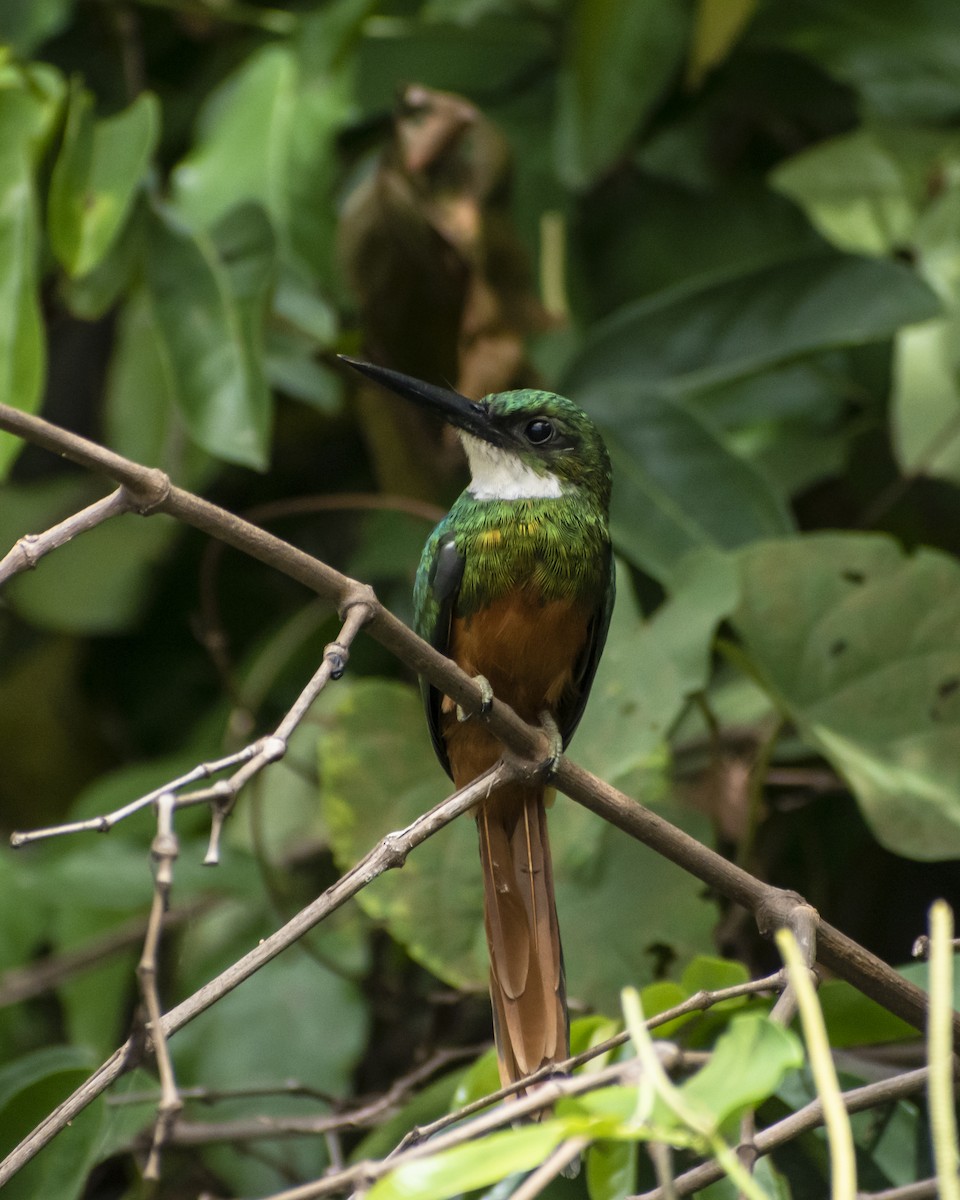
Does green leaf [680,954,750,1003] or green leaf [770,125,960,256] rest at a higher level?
green leaf [770,125,960,256]

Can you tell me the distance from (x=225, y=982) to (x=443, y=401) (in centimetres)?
102

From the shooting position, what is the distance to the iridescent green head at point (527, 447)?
76.7 inches

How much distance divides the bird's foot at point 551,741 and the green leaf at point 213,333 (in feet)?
1.87

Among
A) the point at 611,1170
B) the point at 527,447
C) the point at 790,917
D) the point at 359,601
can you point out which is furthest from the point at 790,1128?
the point at 527,447

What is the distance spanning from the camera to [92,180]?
2.23m

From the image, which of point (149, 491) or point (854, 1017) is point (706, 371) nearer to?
point (854, 1017)

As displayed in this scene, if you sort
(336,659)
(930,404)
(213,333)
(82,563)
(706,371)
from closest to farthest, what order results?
(336,659), (213,333), (930,404), (706,371), (82,563)

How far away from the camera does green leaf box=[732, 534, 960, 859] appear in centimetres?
195

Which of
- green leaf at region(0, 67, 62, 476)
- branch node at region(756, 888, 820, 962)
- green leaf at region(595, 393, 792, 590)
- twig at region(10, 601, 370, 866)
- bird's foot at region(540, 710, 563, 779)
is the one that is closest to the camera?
Answer: twig at region(10, 601, 370, 866)

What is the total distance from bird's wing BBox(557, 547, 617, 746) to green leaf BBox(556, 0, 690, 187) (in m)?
0.92

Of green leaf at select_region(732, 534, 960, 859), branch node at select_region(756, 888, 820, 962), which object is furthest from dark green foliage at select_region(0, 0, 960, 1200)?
branch node at select_region(756, 888, 820, 962)

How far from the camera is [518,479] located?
6.45 ft

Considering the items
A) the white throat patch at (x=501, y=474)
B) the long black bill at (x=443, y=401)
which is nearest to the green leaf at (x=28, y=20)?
the long black bill at (x=443, y=401)

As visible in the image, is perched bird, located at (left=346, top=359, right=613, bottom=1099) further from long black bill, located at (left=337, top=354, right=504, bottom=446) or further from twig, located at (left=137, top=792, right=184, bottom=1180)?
twig, located at (left=137, top=792, right=184, bottom=1180)
